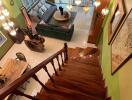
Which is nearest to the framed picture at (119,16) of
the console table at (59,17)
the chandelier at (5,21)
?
the chandelier at (5,21)

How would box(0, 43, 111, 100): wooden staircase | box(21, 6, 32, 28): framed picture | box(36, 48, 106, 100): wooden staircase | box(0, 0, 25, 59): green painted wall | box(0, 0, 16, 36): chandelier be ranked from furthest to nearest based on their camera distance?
box(21, 6, 32, 28): framed picture
box(0, 0, 25, 59): green painted wall
box(0, 0, 16, 36): chandelier
box(36, 48, 106, 100): wooden staircase
box(0, 43, 111, 100): wooden staircase

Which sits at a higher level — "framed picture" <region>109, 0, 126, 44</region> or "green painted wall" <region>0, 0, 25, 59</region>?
"framed picture" <region>109, 0, 126, 44</region>

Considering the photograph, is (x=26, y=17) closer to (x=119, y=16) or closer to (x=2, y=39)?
(x=2, y=39)

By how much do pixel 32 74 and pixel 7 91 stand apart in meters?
0.57

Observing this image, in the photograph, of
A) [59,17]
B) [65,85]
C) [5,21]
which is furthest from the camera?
[59,17]

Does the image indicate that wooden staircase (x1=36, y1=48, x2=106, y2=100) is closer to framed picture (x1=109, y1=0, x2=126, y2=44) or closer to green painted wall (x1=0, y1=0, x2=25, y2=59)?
framed picture (x1=109, y1=0, x2=126, y2=44)

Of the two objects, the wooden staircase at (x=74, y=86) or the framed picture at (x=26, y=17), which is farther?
the framed picture at (x=26, y=17)

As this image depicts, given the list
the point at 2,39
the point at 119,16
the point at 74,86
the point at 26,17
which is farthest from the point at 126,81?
the point at 26,17

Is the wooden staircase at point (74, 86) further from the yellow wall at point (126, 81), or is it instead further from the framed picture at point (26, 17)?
the framed picture at point (26, 17)

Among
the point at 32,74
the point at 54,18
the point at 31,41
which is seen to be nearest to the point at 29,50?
the point at 31,41


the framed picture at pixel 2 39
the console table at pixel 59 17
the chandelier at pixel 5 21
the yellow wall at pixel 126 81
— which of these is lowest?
the console table at pixel 59 17

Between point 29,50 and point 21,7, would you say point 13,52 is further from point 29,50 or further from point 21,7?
point 21,7

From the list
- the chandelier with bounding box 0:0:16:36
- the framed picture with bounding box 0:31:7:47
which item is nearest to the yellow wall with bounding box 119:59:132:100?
the chandelier with bounding box 0:0:16:36

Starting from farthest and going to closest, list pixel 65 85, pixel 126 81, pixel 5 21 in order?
1. pixel 5 21
2. pixel 65 85
3. pixel 126 81
